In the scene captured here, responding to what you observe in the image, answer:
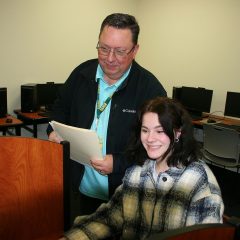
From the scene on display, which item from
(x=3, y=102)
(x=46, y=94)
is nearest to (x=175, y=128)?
(x=3, y=102)

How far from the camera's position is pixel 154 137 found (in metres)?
1.22

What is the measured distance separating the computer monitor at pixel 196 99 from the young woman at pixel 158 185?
3.05 m

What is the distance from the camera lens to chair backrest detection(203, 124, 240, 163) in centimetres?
317

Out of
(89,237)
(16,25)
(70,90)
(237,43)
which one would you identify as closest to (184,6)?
(237,43)

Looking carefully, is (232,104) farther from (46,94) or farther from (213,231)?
(213,231)

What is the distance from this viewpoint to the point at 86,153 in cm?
138

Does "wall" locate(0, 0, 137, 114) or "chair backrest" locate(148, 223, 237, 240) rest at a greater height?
"wall" locate(0, 0, 137, 114)

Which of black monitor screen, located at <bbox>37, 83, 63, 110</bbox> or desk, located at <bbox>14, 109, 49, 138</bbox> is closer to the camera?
desk, located at <bbox>14, 109, 49, 138</bbox>

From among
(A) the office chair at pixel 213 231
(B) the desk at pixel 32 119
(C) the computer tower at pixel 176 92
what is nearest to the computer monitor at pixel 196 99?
(C) the computer tower at pixel 176 92

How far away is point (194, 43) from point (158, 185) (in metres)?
3.66

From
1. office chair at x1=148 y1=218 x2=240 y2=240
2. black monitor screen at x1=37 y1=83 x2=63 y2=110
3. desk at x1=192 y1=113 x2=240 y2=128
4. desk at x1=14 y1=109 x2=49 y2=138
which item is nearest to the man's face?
office chair at x1=148 y1=218 x2=240 y2=240

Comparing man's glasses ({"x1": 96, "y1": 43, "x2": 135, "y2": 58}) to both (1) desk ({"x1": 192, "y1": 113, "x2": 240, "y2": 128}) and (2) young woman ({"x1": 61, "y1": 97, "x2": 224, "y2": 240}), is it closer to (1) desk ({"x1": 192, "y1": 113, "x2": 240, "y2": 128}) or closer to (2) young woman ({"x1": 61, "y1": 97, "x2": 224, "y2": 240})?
(2) young woman ({"x1": 61, "y1": 97, "x2": 224, "y2": 240})

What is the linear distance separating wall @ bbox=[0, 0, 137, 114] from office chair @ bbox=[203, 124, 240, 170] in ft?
7.51

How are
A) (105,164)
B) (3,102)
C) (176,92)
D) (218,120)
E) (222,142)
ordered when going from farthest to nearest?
1. (176,92)
2. (218,120)
3. (3,102)
4. (222,142)
5. (105,164)
